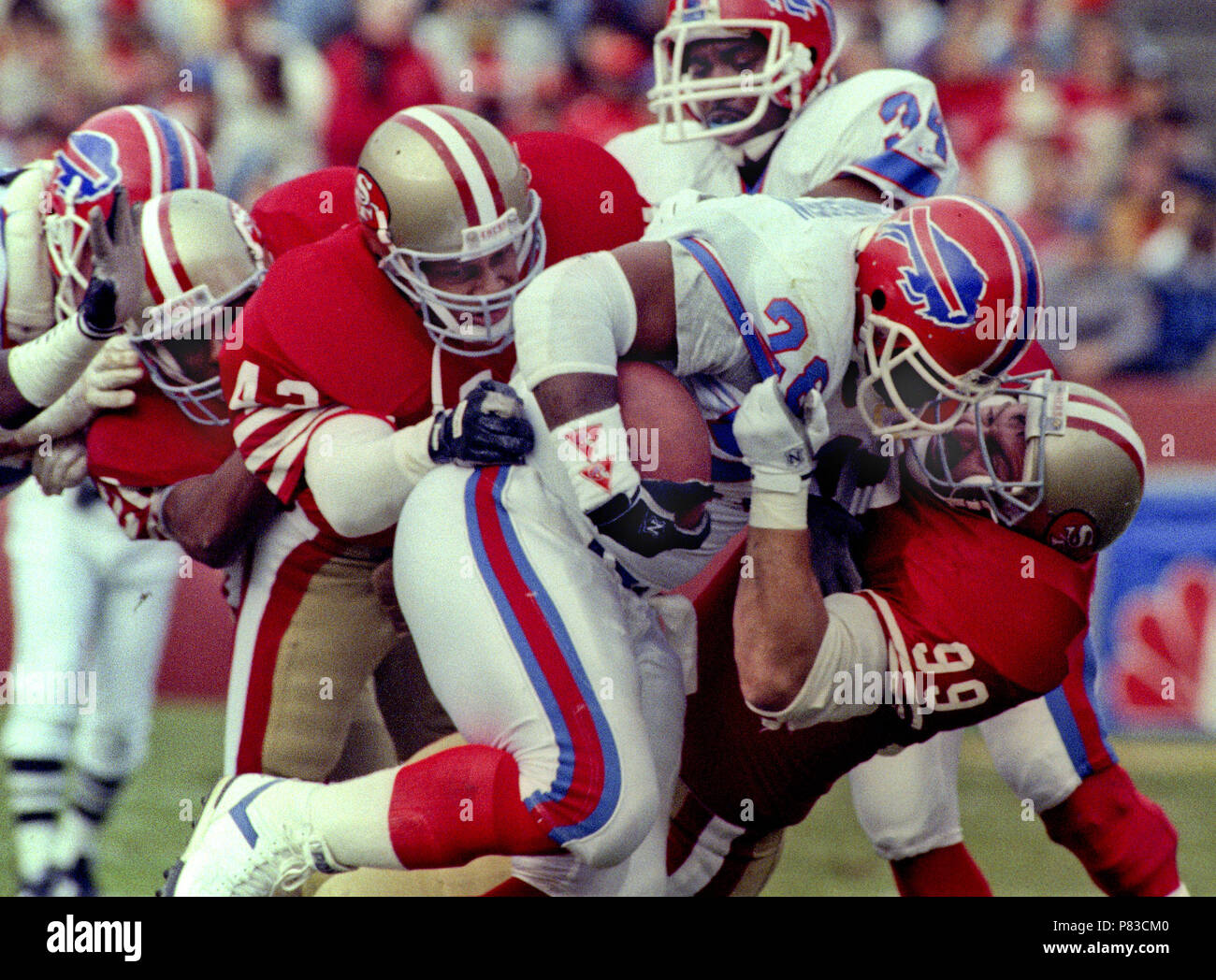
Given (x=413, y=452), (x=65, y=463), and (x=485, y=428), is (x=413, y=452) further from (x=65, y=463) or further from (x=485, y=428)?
(x=65, y=463)

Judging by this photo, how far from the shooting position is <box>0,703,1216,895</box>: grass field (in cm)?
410

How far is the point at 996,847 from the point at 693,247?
2.44 meters

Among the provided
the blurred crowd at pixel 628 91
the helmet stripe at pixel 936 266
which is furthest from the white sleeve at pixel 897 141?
the blurred crowd at pixel 628 91

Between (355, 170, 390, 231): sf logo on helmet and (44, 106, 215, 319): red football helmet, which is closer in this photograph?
(355, 170, 390, 231): sf logo on helmet

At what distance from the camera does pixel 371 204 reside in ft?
9.14

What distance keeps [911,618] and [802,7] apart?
50.6 inches

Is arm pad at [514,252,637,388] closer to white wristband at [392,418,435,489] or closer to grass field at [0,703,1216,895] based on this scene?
white wristband at [392,418,435,489]

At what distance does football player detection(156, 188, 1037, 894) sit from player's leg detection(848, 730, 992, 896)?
693 millimetres

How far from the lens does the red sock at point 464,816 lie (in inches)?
102

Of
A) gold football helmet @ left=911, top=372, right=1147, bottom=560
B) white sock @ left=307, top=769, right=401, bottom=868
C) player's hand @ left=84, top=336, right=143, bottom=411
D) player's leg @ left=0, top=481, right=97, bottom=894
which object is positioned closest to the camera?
white sock @ left=307, top=769, right=401, bottom=868

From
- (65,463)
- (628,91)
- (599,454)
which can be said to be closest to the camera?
(599,454)

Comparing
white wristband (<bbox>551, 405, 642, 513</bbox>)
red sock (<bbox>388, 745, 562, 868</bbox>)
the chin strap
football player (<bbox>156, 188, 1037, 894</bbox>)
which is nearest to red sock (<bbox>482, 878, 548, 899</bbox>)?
football player (<bbox>156, 188, 1037, 894</bbox>)

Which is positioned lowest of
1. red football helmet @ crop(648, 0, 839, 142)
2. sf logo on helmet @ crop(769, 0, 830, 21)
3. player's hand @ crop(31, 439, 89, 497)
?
player's hand @ crop(31, 439, 89, 497)

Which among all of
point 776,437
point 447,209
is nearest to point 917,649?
point 776,437
